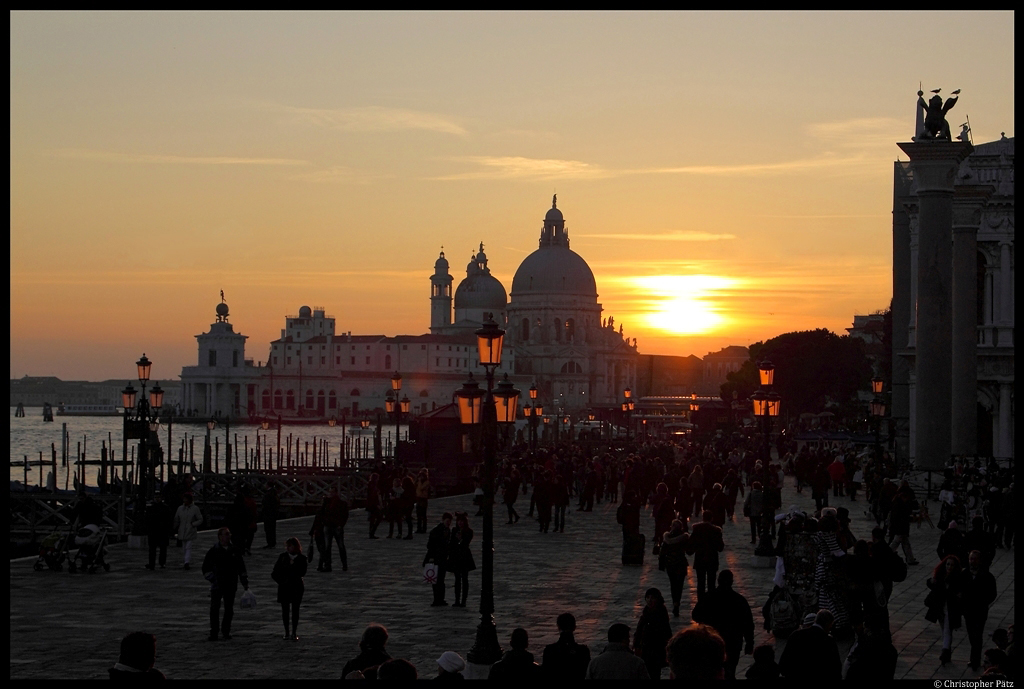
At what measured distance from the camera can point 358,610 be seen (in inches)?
566

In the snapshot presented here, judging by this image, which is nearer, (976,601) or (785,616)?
(976,601)

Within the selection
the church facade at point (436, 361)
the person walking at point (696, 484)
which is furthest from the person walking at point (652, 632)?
the church facade at point (436, 361)

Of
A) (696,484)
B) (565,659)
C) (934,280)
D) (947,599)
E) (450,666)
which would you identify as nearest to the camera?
(450,666)

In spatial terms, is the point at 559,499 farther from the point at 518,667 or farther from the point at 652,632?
the point at 518,667

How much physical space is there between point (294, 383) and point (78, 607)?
509 ft

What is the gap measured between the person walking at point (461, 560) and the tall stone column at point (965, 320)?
15655 millimetres

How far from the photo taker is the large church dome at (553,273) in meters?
174

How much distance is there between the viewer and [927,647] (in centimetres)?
1182

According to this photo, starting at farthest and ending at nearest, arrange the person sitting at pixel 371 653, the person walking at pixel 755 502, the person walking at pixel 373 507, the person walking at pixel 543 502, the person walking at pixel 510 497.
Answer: the person walking at pixel 510 497 < the person walking at pixel 543 502 < the person walking at pixel 373 507 < the person walking at pixel 755 502 < the person sitting at pixel 371 653

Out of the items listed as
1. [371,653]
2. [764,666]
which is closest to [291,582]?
[371,653]

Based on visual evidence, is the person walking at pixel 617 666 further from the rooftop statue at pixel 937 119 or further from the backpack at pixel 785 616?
the rooftop statue at pixel 937 119

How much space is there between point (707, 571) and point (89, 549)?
820 centimetres
